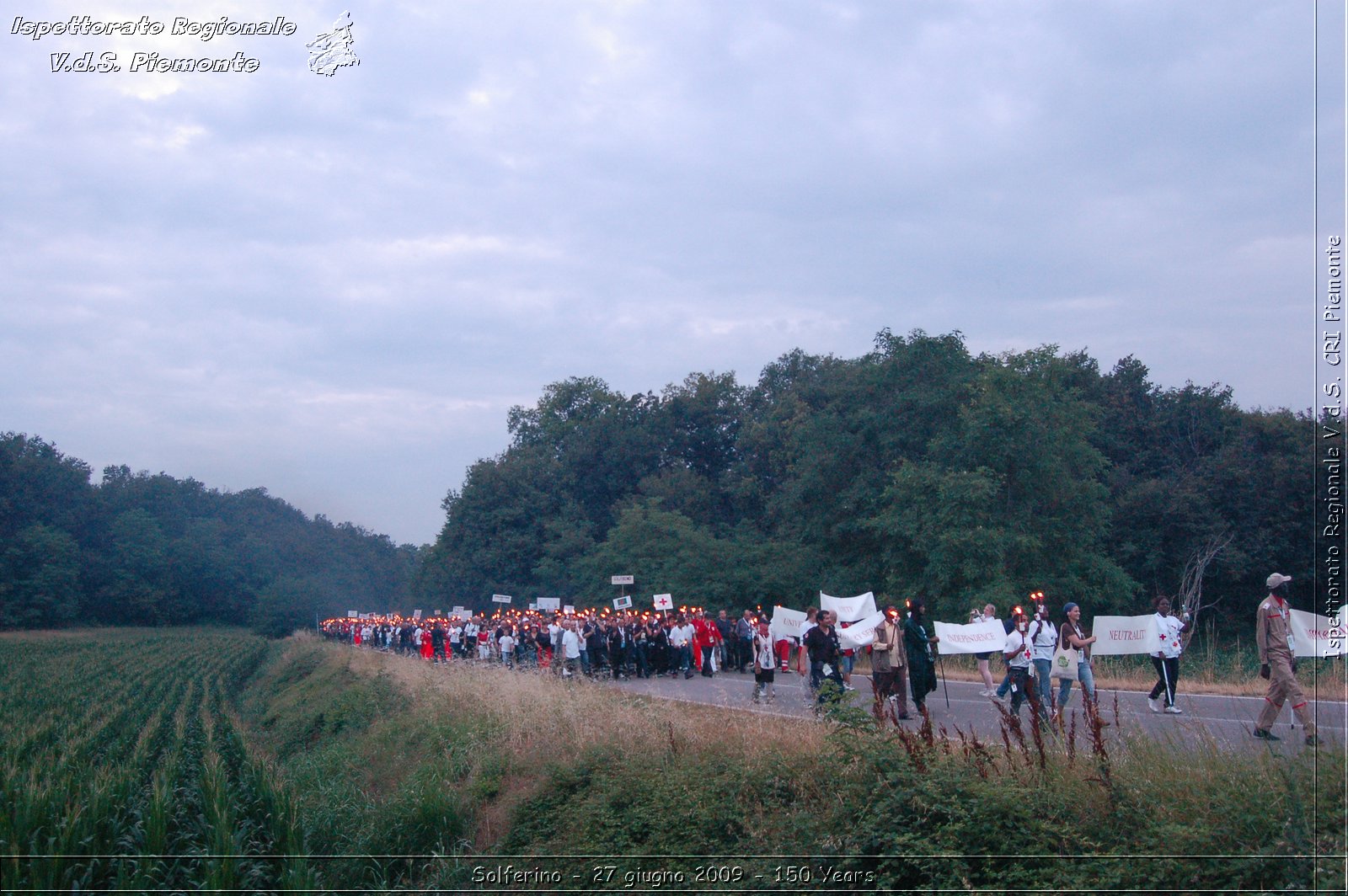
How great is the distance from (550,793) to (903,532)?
102ft

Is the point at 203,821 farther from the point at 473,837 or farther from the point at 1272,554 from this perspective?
the point at 1272,554

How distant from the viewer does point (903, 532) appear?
41.0 meters

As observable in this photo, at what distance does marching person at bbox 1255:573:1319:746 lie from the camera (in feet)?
32.0

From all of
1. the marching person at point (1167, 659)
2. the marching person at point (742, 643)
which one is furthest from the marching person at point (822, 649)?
the marching person at point (742, 643)

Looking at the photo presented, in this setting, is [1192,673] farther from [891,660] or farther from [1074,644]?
[891,660]

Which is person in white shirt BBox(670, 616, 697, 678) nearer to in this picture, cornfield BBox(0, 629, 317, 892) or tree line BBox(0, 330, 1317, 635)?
cornfield BBox(0, 629, 317, 892)

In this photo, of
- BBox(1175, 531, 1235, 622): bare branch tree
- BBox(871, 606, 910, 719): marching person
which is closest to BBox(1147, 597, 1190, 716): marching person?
BBox(871, 606, 910, 719): marching person

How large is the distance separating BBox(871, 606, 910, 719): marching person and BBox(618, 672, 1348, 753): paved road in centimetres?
46

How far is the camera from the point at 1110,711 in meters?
14.8

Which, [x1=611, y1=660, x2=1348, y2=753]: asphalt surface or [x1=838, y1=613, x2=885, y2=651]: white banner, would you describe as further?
[x1=838, y1=613, x2=885, y2=651]: white banner

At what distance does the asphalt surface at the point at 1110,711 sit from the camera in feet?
23.8

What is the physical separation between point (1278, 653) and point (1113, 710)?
190 cm

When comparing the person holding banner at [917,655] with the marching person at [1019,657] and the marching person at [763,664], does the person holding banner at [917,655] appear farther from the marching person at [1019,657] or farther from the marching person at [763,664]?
the marching person at [763,664]

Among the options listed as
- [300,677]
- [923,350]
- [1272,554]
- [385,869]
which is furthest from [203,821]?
[923,350]
